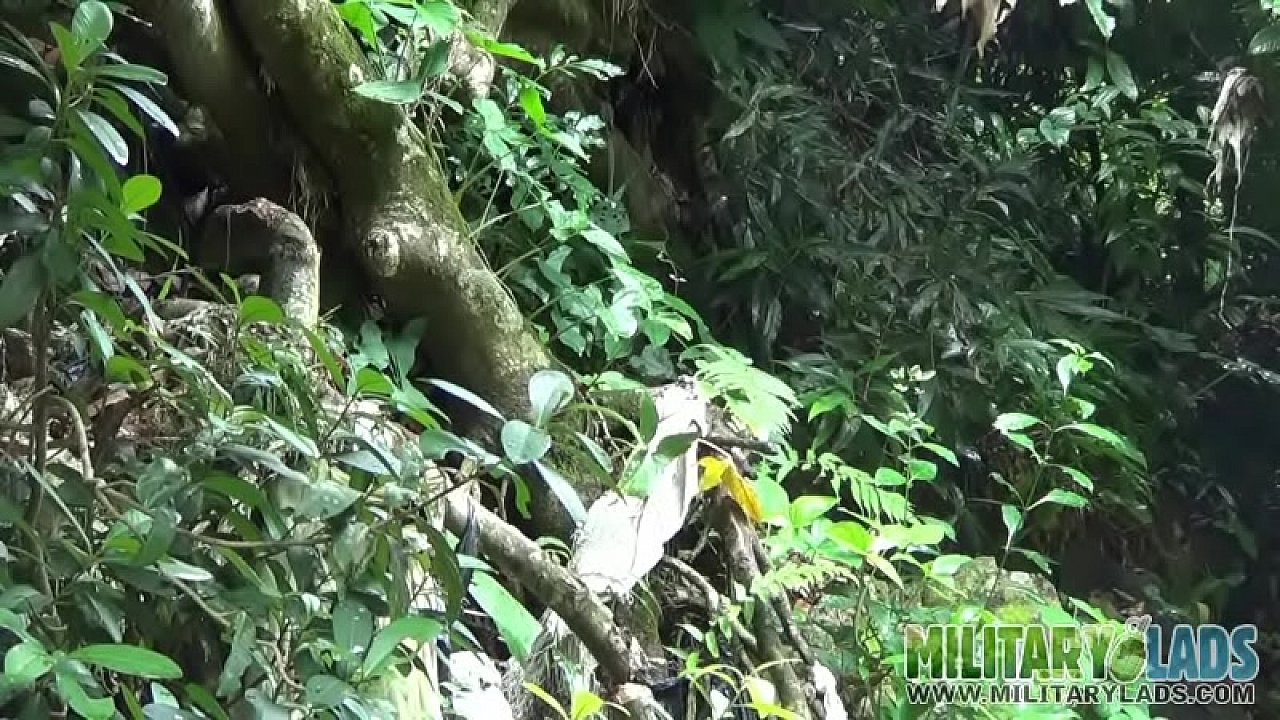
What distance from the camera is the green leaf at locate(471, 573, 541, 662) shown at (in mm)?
1046

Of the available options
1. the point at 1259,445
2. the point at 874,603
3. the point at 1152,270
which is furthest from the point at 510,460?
the point at 1259,445

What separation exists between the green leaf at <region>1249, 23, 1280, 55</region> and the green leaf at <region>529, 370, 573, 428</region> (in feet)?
6.14

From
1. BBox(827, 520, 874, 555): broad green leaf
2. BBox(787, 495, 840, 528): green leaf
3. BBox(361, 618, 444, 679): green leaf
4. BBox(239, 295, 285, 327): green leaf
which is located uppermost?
BBox(239, 295, 285, 327): green leaf

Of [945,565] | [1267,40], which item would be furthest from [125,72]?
[1267,40]

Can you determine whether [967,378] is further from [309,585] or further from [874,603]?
[309,585]

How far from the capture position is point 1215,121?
214cm

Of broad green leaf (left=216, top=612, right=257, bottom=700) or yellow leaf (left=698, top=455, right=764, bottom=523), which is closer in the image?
broad green leaf (left=216, top=612, right=257, bottom=700)

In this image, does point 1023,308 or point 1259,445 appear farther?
point 1259,445

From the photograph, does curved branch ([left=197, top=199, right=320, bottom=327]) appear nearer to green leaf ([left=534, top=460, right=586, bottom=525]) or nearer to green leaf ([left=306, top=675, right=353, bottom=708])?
green leaf ([left=534, top=460, right=586, bottom=525])

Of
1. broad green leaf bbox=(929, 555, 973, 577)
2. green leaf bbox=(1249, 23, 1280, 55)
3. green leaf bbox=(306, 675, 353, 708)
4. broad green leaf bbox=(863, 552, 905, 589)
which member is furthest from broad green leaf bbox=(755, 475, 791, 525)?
green leaf bbox=(1249, 23, 1280, 55)

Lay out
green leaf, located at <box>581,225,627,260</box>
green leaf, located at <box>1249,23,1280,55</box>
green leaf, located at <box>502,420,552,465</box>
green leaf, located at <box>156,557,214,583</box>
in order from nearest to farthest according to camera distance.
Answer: green leaf, located at <box>156,557,214,583</box> < green leaf, located at <box>502,420,552,465</box> < green leaf, located at <box>581,225,627,260</box> < green leaf, located at <box>1249,23,1280,55</box>

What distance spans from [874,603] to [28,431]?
1.02 meters

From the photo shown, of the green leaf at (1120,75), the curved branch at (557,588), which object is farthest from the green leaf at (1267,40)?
the curved branch at (557,588)

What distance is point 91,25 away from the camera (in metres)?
0.71
